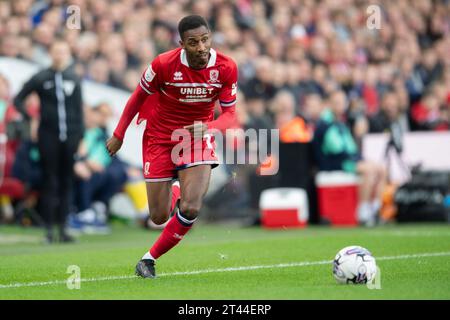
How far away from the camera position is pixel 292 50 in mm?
21234

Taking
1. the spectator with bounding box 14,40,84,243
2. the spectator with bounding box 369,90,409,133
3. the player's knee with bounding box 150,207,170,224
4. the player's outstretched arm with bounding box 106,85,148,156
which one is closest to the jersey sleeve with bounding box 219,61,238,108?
the player's outstretched arm with bounding box 106,85,148,156

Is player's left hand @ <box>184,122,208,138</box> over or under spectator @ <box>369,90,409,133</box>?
over

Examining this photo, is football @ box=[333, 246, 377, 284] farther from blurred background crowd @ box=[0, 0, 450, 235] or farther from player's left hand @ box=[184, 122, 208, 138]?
blurred background crowd @ box=[0, 0, 450, 235]

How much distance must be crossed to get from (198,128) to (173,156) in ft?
2.06

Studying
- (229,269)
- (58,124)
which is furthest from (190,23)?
(58,124)

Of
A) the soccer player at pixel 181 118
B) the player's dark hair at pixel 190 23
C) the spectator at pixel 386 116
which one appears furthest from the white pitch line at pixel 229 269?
the spectator at pixel 386 116

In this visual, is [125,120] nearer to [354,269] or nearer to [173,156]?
[173,156]

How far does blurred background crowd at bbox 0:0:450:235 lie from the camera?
18.0m

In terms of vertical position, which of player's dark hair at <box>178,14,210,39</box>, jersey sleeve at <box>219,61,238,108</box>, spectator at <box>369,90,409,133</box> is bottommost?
spectator at <box>369,90,409,133</box>

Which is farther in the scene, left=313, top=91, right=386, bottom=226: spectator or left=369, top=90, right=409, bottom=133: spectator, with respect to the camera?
left=369, top=90, right=409, bottom=133: spectator

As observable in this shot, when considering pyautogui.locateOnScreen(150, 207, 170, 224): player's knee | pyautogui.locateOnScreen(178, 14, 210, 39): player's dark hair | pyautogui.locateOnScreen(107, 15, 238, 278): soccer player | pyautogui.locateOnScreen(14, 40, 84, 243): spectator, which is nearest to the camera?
pyautogui.locateOnScreen(178, 14, 210, 39): player's dark hair

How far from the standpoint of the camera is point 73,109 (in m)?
14.6
